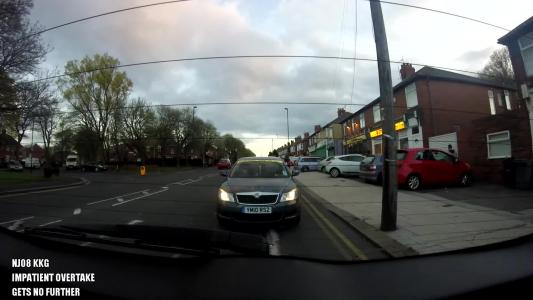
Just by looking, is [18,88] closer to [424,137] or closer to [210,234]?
[210,234]

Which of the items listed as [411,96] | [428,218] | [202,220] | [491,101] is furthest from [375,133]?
[202,220]

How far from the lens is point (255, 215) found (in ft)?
19.6

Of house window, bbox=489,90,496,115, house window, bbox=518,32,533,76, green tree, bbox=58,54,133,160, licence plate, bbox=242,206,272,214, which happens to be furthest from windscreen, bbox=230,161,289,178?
green tree, bbox=58,54,133,160

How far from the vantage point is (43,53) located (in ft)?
57.9

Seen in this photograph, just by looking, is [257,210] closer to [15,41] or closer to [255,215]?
[255,215]

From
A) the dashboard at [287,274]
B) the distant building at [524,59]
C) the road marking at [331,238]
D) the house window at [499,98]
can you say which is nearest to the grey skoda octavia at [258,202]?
the road marking at [331,238]

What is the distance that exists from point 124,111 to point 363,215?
1919 inches

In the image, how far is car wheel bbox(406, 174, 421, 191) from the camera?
1282 centimetres

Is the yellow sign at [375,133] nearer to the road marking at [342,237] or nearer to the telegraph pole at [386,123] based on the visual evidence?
the road marking at [342,237]

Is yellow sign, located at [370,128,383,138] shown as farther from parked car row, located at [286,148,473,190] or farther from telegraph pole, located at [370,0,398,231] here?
telegraph pole, located at [370,0,398,231]

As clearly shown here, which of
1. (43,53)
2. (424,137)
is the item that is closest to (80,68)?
(43,53)

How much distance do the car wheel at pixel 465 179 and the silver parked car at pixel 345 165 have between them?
7.94 metres

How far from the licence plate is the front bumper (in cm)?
5

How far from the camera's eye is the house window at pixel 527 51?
44.0 feet
